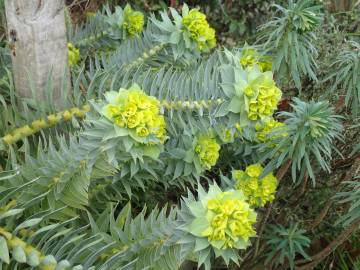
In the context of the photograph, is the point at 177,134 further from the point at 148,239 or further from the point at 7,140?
the point at 7,140

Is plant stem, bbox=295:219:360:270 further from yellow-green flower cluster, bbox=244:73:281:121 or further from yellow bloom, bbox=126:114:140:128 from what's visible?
yellow bloom, bbox=126:114:140:128

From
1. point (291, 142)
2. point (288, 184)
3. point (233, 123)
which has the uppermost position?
point (233, 123)

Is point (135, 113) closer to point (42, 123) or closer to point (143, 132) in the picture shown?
point (143, 132)

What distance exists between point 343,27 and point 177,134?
3.08ft

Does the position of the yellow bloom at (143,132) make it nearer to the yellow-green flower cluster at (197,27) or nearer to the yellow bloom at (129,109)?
the yellow bloom at (129,109)

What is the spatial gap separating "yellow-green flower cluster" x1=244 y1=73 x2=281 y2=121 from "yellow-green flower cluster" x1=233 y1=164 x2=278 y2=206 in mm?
298

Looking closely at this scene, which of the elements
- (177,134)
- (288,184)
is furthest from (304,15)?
(288,184)

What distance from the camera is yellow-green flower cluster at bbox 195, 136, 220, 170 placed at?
4.16ft

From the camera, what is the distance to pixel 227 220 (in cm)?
95

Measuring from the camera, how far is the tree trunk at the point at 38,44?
1.18 m

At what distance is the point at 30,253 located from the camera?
94cm

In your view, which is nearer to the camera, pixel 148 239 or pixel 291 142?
pixel 148 239

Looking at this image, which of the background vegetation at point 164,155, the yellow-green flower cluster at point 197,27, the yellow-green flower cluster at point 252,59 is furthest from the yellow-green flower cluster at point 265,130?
the yellow-green flower cluster at point 197,27

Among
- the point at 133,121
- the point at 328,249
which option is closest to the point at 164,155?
the point at 133,121
